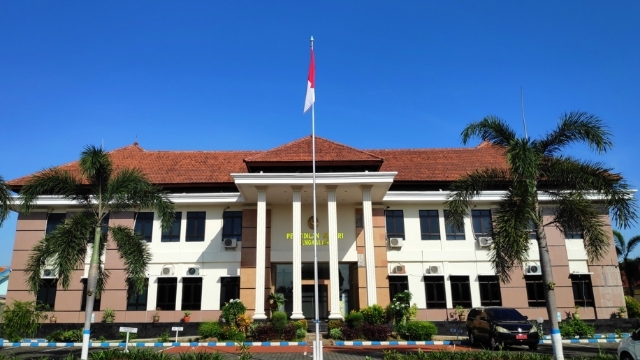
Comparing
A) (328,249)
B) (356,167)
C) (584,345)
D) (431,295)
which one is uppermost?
(356,167)

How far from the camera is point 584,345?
687 inches

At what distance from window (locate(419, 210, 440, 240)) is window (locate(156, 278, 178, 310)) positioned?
13.1 metres

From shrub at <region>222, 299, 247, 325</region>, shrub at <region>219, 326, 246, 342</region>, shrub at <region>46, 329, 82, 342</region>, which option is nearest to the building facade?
shrub at <region>222, 299, 247, 325</region>

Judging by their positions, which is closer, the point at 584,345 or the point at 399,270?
the point at 584,345

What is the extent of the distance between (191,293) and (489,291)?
15274mm

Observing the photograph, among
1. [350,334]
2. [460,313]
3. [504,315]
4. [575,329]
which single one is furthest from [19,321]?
[575,329]

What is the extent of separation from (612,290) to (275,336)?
685 inches

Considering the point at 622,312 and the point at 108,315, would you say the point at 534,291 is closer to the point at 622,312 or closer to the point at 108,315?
the point at 622,312

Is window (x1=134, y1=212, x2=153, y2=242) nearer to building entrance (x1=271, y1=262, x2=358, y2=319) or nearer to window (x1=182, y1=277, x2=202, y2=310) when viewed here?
window (x1=182, y1=277, x2=202, y2=310)

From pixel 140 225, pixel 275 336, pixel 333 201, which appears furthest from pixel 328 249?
pixel 140 225

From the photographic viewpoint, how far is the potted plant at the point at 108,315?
2191 centimetres

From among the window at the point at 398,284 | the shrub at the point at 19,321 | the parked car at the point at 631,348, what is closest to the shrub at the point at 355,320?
the window at the point at 398,284

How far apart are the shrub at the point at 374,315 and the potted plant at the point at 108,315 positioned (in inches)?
478

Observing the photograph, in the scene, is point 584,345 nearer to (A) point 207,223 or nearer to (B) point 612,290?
(B) point 612,290
